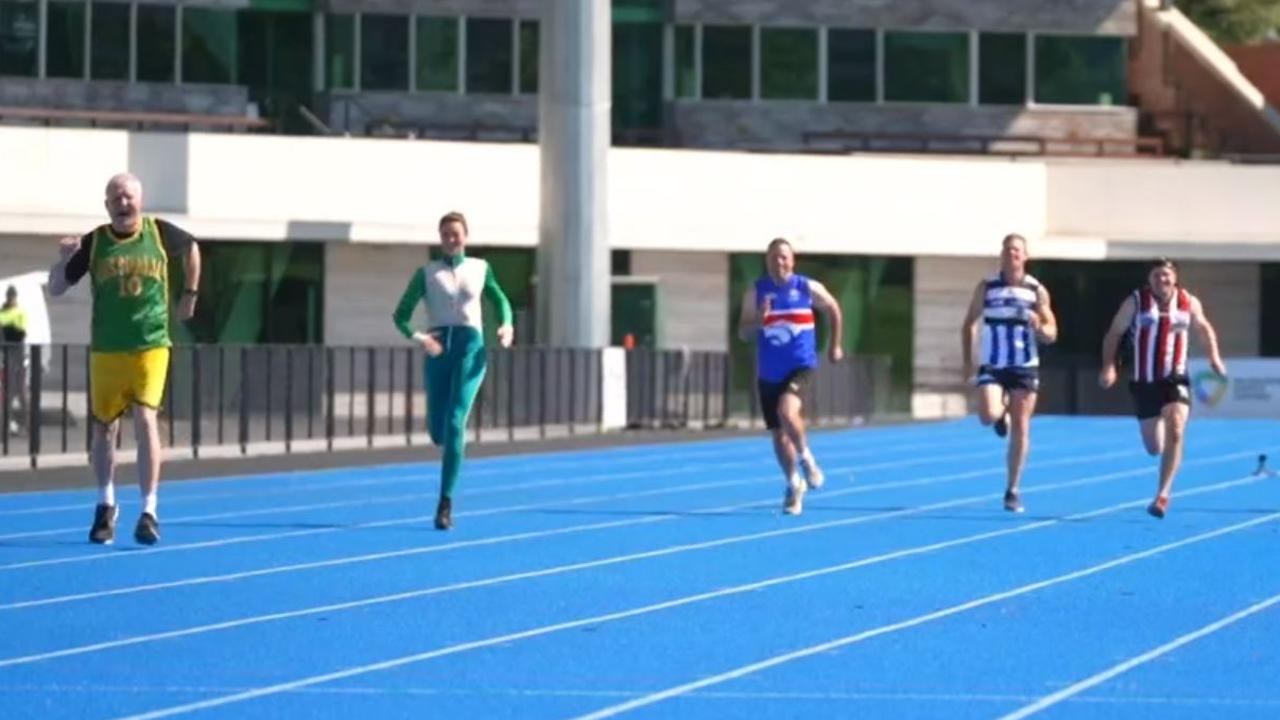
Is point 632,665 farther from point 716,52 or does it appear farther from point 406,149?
point 716,52

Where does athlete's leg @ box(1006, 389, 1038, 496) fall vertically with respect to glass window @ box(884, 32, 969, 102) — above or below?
below

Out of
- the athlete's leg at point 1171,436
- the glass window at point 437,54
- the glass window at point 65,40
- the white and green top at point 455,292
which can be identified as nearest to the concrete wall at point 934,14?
the glass window at point 437,54

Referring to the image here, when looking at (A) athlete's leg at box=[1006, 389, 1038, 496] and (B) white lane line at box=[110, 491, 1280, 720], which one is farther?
(A) athlete's leg at box=[1006, 389, 1038, 496]

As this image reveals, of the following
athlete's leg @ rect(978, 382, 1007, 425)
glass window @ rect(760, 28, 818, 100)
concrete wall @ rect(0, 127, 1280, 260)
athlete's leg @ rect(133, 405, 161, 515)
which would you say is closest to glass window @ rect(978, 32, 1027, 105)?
glass window @ rect(760, 28, 818, 100)

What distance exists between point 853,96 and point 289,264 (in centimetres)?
1327

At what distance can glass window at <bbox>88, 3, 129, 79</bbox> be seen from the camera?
58312 millimetres

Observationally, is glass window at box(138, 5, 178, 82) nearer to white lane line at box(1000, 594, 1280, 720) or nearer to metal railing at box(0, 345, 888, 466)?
metal railing at box(0, 345, 888, 466)

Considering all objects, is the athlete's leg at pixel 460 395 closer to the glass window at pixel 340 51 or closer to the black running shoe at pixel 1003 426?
the black running shoe at pixel 1003 426

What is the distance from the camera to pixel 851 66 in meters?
61.8

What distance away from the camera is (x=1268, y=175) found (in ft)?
A: 193

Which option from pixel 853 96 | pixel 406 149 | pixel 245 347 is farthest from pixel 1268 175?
pixel 245 347

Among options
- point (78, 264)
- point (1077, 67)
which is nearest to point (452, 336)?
point (78, 264)

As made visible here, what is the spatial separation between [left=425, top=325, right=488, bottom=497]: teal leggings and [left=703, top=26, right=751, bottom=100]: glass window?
136 ft

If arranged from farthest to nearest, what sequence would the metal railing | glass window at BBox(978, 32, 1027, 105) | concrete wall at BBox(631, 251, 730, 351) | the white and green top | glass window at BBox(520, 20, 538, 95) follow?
glass window at BBox(978, 32, 1027, 105), glass window at BBox(520, 20, 538, 95), concrete wall at BBox(631, 251, 730, 351), the metal railing, the white and green top
